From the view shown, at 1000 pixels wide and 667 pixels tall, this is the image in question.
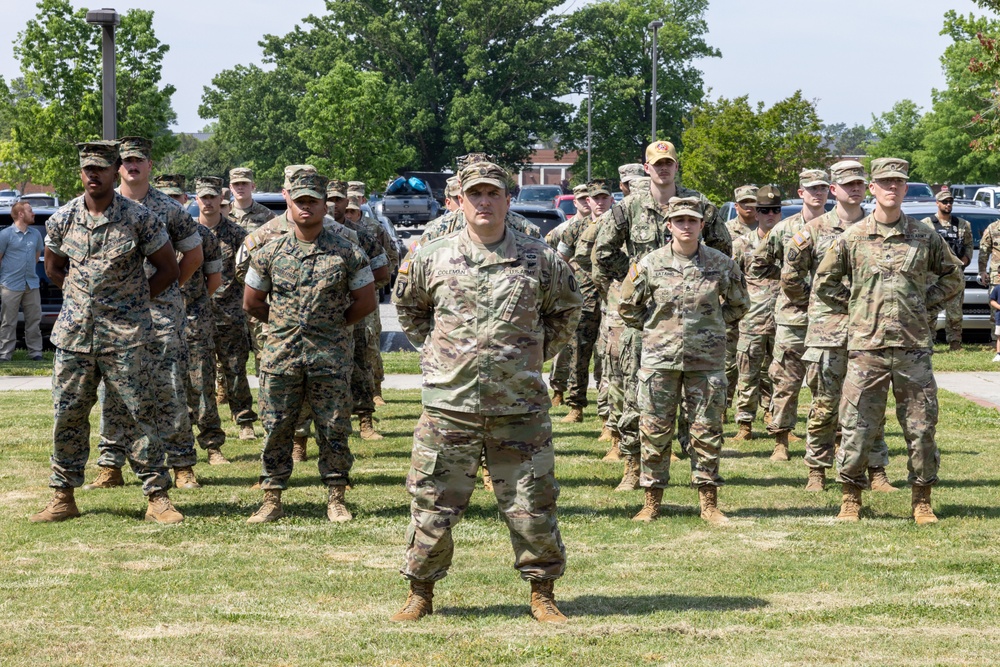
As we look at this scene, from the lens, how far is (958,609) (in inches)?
283

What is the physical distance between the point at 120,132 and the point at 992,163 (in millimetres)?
39447

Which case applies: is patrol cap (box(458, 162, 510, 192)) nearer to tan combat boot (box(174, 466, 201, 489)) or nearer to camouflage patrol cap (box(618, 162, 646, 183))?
camouflage patrol cap (box(618, 162, 646, 183))

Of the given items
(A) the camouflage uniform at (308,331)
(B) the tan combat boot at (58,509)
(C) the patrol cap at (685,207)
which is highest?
(C) the patrol cap at (685,207)

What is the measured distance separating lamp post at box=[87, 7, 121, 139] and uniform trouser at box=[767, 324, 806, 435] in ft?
30.8

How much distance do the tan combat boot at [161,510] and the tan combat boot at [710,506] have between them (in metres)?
3.47

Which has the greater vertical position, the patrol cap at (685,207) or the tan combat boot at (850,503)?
the patrol cap at (685,207)

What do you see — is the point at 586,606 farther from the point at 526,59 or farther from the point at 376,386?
the point at 526,59

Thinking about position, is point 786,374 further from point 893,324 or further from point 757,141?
point 757,141

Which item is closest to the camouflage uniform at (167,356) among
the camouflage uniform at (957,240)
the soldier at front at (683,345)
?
the soldier at front at (683,345)

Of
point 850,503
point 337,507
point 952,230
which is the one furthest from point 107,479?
point 952,230

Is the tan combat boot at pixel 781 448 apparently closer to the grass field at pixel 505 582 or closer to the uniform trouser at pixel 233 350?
the grass field at pixel 505 582

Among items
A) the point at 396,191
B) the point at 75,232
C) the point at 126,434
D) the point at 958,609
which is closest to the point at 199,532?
the point at 126,434

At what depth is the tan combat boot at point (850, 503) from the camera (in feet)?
31.1

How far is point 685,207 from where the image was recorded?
9.23m
